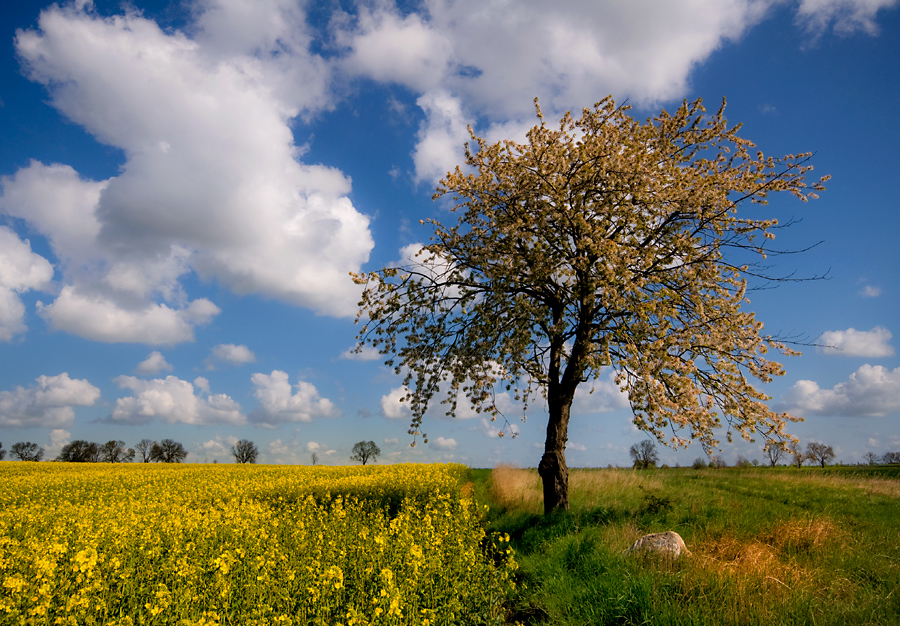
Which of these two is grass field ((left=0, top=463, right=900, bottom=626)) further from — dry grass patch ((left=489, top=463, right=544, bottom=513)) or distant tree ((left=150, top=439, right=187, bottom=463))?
distant tree ((left=150, top=439, right=187, bottom=463))

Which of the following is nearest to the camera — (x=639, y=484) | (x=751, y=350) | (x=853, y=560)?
(x=853, y=560)

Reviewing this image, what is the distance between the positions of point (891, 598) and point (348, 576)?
26.1 ft

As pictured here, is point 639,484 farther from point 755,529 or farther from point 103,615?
point 103,615

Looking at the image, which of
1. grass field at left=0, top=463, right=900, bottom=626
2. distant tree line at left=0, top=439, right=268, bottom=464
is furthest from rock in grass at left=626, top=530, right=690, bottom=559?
distant tree line at left=0, top=439, right=268, bottom=464

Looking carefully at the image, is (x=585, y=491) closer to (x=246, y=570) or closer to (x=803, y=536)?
(x=803, y=536)

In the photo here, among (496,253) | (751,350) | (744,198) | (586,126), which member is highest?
(586,126)

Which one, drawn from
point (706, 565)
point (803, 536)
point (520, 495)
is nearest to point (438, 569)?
point (706, 565)

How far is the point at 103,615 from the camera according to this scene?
6.38 metres

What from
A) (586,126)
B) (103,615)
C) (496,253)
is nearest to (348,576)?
(103,615)

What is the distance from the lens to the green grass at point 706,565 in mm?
6258

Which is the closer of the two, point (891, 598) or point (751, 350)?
point (891, 598)

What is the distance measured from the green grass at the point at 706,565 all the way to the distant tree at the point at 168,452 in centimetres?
9701

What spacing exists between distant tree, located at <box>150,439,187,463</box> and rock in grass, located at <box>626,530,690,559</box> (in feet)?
336

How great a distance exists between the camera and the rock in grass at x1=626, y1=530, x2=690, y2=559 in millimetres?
8477
